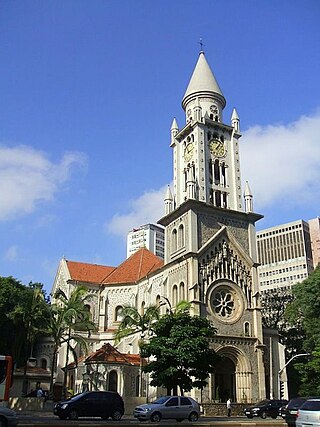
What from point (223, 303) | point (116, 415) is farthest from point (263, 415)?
point (223, 303)

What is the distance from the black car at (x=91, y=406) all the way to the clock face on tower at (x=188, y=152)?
3383 cm

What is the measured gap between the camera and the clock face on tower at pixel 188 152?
5666cm

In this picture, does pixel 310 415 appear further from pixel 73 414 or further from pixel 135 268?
pixel 135 268

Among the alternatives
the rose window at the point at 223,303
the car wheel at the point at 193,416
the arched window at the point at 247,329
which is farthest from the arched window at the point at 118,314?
the car wheel at the point at 193,416

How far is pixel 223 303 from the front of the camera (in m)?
49.3

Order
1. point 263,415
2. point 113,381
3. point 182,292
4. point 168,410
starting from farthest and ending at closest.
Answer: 1. point 182,292
2. point 113,381
3. point 263,415
4. point 168,410

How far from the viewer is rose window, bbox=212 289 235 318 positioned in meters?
48.7

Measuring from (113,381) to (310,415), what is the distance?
2994 cm

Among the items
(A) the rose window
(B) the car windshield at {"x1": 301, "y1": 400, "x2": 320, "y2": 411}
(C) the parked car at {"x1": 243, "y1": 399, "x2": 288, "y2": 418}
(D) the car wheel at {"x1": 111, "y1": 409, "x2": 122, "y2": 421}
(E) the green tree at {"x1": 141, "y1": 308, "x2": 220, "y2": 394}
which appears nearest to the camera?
(B) the car windshield at {"x1": 301, "y1": 400, "x2": 320, "y2": 411}

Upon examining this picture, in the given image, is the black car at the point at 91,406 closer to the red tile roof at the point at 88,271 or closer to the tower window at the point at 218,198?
the tower window at the point at 218,198

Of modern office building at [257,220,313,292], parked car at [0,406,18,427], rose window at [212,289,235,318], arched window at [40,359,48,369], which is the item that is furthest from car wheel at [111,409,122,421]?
modern office building at [257,220,313,292]

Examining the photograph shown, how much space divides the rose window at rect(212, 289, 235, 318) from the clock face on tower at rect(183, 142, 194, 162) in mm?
16126

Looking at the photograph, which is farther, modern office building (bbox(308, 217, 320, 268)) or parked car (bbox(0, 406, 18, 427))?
modern office building (bbox(308, 217, 320, 268))

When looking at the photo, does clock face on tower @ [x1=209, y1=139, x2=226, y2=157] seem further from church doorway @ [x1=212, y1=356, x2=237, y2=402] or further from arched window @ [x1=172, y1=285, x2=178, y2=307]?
church doorway @ [x1=212, y1=356, x2=237, y2=402]
